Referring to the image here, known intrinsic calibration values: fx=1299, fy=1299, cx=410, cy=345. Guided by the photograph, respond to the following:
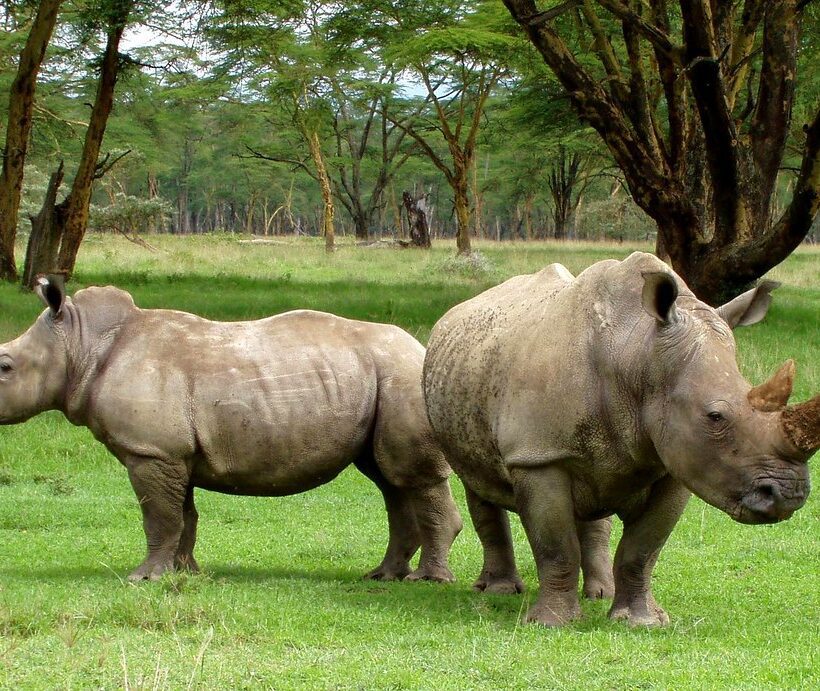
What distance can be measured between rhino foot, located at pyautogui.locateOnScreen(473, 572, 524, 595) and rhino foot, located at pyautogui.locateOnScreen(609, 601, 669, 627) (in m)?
0.96

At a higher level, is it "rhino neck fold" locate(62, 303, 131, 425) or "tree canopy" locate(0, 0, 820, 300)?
"tree canopy" locate(0, 0, 820, 300)

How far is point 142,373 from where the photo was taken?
7.34m

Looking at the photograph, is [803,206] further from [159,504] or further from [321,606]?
[321,606]

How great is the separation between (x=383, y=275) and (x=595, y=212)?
110 feet

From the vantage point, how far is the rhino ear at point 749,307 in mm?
6133

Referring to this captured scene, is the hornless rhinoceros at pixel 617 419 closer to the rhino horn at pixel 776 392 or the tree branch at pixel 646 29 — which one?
the rhino horn at pixel 776 392

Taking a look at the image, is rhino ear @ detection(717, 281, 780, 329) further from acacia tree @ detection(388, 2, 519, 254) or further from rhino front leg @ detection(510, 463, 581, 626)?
acacia tree @ detection(388, 2, 519, 254)

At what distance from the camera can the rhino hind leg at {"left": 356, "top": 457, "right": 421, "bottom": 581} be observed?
7.69 m

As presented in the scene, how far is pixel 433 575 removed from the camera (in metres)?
7.58

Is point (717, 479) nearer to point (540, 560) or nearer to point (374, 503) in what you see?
point (540, 560)

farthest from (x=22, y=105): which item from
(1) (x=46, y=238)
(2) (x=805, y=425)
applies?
(2) (x=805, y=425)

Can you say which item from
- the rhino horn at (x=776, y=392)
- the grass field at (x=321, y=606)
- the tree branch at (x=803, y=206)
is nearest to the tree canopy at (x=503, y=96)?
the tree branch at (x=803, y=206)

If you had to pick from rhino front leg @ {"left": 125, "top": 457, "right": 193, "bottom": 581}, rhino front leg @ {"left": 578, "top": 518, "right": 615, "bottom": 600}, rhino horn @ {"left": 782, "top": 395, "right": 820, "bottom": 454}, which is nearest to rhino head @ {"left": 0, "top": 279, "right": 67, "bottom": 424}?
rhino front leg @ {"left": 125, "top": 457, "right": 193, "bottom": 581}

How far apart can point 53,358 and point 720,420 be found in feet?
12.9
